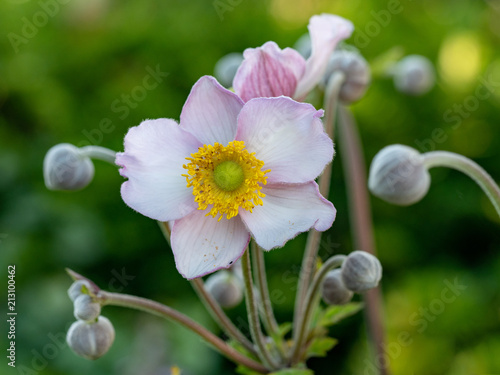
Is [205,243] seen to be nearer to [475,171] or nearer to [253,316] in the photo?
[253,316]

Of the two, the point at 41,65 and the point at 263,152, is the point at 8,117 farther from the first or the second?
the point at 263,152

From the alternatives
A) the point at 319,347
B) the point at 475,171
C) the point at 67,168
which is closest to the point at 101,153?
the point at 67,168

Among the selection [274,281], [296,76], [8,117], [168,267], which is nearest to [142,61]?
[8,117]

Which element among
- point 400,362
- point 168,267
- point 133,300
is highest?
point 133,300

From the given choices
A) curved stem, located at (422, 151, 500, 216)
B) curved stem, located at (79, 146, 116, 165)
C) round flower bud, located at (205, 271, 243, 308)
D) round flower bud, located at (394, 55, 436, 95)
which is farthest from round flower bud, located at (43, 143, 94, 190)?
round flower bud, located at (394, 55, 436, 95)

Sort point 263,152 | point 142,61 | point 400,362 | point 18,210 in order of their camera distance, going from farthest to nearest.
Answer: point 142,61, point 18,210, point 400,362, point 263,152
